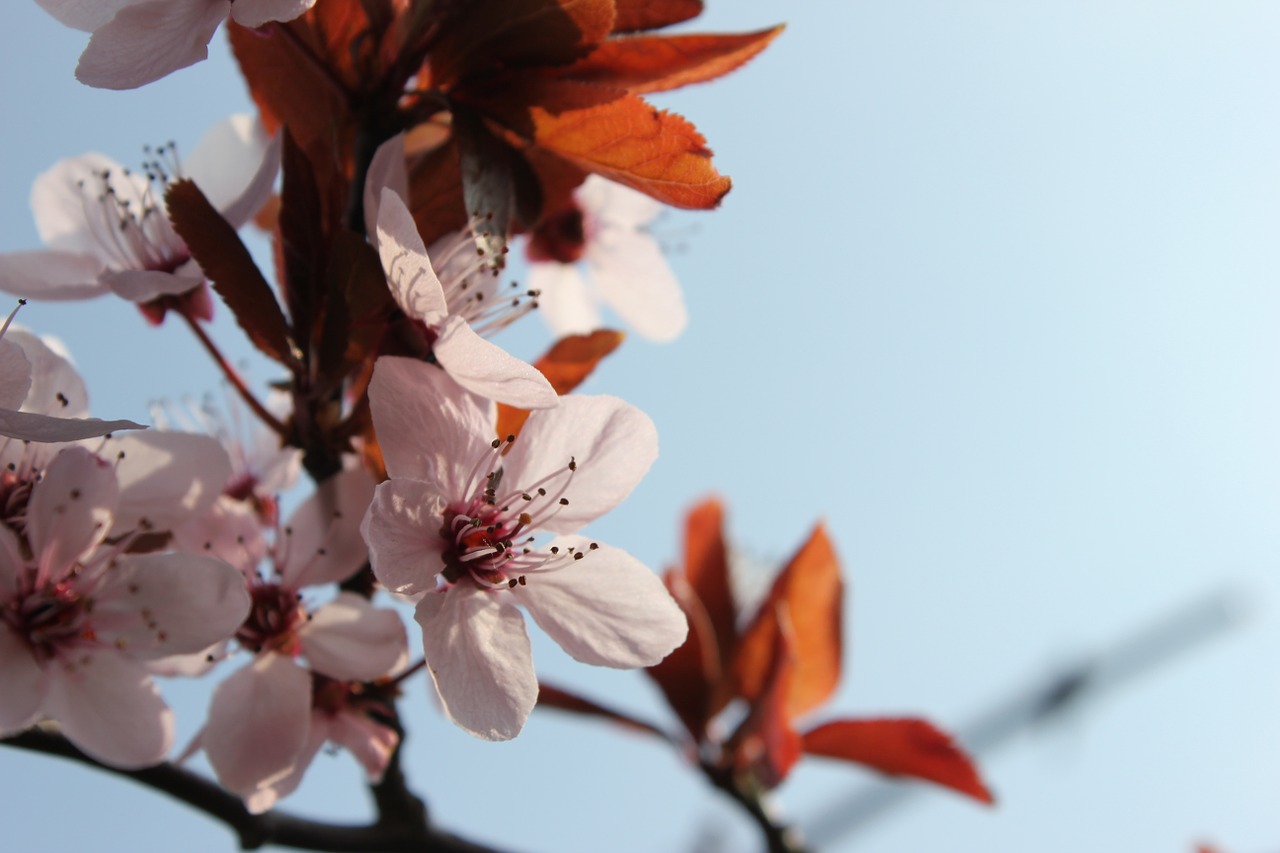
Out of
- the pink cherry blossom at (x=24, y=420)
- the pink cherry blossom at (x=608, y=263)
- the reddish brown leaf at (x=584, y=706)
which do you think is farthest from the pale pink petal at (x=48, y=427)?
the reddish brown leaf at (x=584, y=706)

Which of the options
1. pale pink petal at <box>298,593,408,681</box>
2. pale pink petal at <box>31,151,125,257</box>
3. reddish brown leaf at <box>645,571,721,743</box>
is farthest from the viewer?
reddish brown leaf at <box>645,571,721,743</box>

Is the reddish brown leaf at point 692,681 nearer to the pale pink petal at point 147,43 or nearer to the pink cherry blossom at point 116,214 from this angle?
the pink cherry blossom at point 116,214

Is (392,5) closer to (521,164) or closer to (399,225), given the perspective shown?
(521,164)

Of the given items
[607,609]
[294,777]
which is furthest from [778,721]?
[294,777]

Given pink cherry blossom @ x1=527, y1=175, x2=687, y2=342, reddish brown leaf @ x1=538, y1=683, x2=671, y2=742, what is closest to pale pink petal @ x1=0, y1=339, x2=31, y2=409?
pink cherry blossom @ x1=527, y1=175, x2=687, y2=342

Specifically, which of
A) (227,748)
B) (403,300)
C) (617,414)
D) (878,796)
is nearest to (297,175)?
(403,300)

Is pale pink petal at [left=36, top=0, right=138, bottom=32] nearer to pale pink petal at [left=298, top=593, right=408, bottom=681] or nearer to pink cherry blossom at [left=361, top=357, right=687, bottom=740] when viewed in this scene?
pink cherry blossom at [left=361, top=357, right=687, bottom=740]
